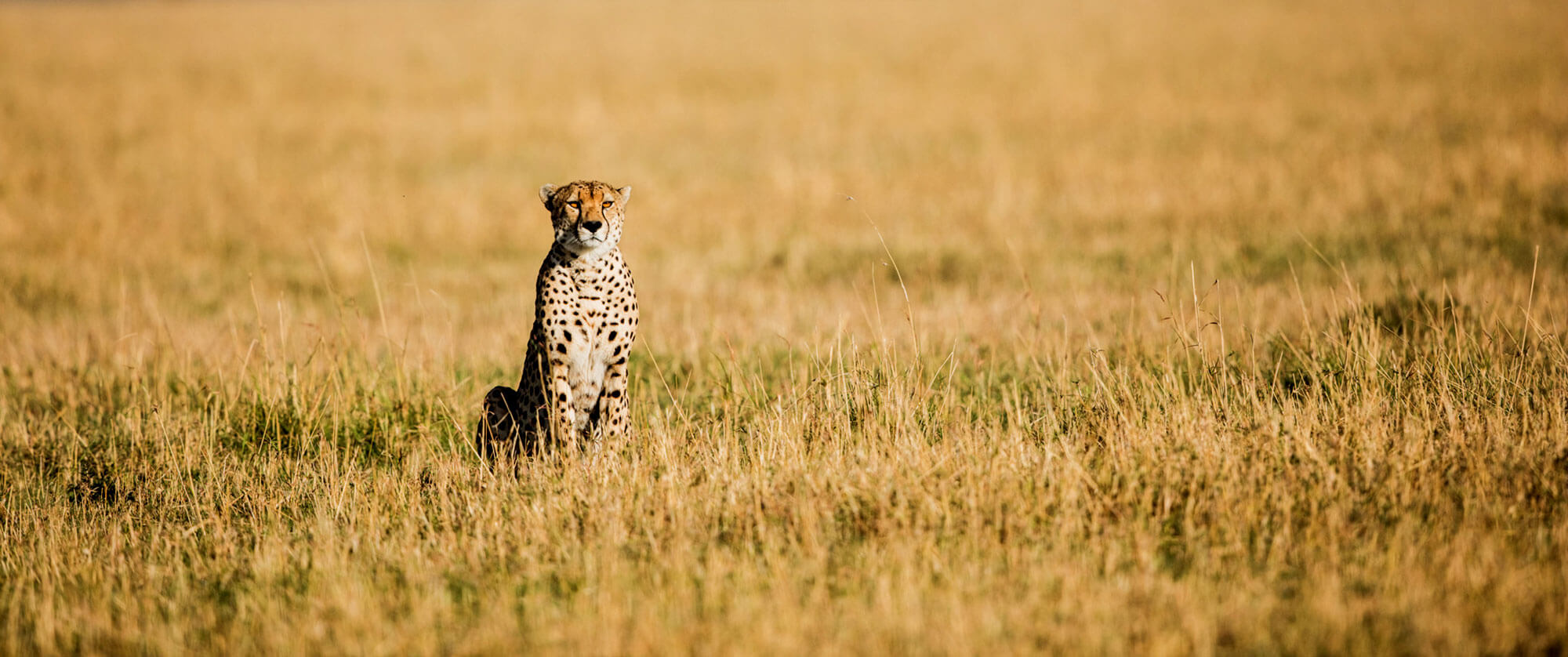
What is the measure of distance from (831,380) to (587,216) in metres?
1.47

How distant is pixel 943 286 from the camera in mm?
9039

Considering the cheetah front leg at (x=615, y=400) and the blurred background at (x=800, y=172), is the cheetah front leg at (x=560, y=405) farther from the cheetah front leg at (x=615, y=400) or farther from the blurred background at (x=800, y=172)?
the blurred background at (x=800, y=172)

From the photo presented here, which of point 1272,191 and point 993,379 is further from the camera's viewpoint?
point 1272,191

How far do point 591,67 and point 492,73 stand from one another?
2.06m

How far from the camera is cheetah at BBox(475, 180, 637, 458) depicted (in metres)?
4.35

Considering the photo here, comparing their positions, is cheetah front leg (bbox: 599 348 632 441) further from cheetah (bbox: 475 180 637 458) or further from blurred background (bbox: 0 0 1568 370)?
blurred background (bbox: 0 0 1568 370)

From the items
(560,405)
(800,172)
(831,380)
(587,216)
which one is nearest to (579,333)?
(560,405)

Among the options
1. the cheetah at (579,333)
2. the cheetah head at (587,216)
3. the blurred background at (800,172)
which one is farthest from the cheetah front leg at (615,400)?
the blurred background at (800,172)

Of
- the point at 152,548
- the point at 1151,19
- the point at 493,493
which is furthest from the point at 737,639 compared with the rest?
the point at 1151,19

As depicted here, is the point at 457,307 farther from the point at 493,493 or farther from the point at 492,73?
the point at 492,73

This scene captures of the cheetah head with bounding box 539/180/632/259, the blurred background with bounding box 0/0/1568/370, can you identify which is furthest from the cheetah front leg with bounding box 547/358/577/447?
the blurred background with bounding box 0/0/1568/370

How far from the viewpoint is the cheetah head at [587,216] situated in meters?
4.17

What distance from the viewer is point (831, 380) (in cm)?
507

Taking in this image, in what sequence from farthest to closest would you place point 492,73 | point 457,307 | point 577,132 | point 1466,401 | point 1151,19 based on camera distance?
point 1151,19 < point 492,73 < point 577,132 < point 457,307 < point 1466,401
